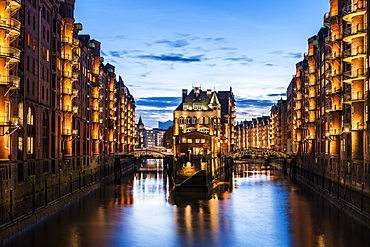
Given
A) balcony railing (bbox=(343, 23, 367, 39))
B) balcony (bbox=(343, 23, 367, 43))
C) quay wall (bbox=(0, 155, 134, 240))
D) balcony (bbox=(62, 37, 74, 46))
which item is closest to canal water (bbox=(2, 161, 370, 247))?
quay wall (bbox=(0, 155, 134, 240))

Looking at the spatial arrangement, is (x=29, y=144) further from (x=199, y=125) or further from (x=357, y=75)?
(x=199, y=125)

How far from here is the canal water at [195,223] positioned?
41.9 metres

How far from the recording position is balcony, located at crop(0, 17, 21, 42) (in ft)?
145

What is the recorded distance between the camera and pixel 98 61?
332ft

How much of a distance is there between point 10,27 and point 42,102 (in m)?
18.4

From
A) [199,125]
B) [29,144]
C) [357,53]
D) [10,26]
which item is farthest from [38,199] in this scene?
[199,125]

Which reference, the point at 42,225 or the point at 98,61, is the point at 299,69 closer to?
the point at 98,61

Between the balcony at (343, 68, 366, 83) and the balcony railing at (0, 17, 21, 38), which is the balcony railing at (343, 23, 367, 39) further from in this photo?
the balcony railing at (0, 17, 21, 38)

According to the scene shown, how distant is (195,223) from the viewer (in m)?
50.9

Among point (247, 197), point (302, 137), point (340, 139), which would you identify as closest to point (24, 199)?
point (247, 197)

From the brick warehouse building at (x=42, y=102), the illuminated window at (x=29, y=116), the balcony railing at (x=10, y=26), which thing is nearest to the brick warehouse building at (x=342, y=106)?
the brick warehouse building at (x=42, y=102)

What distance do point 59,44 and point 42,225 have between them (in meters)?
32.9

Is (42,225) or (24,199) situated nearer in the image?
(42,225)

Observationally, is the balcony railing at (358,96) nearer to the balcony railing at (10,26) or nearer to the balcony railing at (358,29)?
the balcony railing at (358,29)
